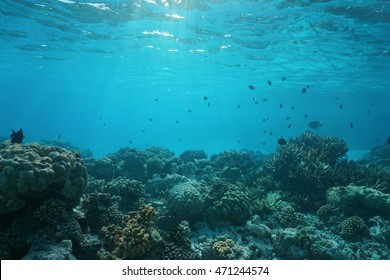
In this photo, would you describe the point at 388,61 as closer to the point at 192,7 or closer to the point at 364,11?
the point at 364,11

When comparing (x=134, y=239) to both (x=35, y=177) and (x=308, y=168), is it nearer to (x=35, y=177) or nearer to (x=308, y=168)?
(x=35, y=177)

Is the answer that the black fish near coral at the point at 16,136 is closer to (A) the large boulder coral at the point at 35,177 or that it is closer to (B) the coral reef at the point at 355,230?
(A) the large boulder coral at the point at 35,177

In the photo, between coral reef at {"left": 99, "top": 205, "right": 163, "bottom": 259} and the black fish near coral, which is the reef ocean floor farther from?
the black fish near coral

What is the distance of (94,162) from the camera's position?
16.8 meters

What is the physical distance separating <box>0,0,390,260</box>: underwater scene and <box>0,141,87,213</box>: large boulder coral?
0.03 m

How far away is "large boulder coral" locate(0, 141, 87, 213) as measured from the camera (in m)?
6.31

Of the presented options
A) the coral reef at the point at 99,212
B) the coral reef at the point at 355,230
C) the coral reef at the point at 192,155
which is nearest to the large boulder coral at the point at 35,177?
the coral reef at the point at 99,212

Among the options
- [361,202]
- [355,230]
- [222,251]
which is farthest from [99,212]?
[361,202]

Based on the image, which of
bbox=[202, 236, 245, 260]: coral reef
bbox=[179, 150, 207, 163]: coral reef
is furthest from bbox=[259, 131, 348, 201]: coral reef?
bbox=[179, 150, 207, 163]: coral reef

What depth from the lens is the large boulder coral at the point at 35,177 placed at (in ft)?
20.7

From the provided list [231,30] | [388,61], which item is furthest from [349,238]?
[388,61]

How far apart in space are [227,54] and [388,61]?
17.9 metres

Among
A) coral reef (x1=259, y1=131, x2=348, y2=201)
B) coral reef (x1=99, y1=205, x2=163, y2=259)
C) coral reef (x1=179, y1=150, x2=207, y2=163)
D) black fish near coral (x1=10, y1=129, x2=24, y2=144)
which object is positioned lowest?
coral reef (x1=179, y1=150, x2=207, y2=163)

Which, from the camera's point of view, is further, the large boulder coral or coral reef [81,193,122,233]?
coral reef [81,193,122,233]
